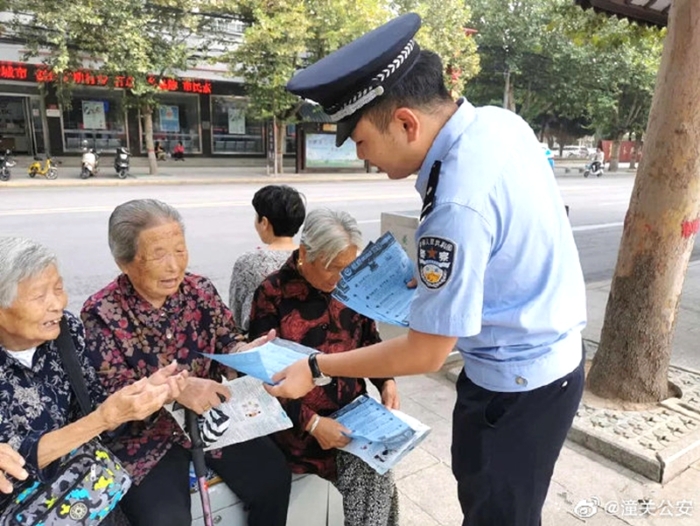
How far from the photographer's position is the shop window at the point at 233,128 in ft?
67.5

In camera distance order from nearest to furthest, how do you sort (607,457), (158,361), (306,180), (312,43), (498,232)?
(498,232)
(158,361)
(607,457)
(312,43)
(306,180)

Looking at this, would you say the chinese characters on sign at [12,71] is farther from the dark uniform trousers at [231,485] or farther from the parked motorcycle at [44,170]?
the dark uniform trousers at [231,485]

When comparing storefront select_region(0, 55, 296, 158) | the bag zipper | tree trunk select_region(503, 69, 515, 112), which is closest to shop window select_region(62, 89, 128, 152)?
storefront select_region(0, 55, 296, 158)

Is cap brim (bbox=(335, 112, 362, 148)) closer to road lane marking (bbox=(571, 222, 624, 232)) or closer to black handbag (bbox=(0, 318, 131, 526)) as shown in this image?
black handbag (bbox=(0, 318, 131, 526))

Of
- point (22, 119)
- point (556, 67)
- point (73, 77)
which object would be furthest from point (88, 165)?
point (556, 67)

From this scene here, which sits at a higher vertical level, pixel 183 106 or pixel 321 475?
pixel 183 106

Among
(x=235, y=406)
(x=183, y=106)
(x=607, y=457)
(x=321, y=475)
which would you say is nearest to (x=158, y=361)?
(x=235, y=406)

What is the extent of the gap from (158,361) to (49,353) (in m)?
0.35

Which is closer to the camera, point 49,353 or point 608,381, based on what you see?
point 49,353

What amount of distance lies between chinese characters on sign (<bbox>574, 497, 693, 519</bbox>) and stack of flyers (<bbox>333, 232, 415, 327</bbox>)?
1483 mm

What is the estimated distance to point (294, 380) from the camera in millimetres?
1407

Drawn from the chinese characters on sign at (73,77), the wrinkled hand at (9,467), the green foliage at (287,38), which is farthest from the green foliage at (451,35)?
the wrinkled hand at (9,467)

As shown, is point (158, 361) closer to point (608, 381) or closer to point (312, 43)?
point (608, 381)

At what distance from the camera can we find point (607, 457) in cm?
270
